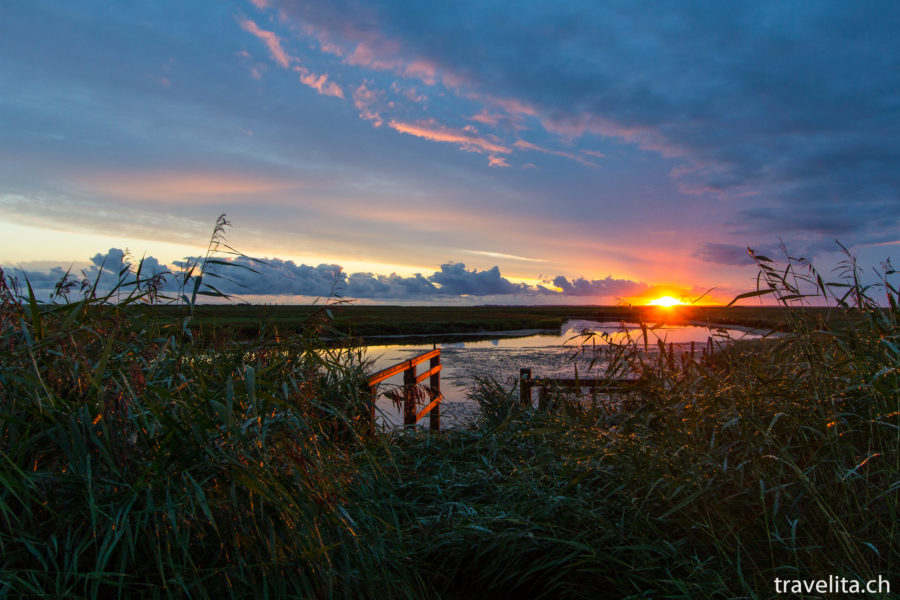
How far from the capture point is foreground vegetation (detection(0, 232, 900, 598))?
6.82ft

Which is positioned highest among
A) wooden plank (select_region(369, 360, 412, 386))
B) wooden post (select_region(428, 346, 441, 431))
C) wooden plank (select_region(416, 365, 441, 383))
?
wooden plank (select_region(369, 360, 412, 386))

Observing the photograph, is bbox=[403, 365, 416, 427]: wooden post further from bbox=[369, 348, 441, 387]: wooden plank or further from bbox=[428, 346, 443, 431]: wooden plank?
bbox=[428, 346, 443, 431]: wooden plank

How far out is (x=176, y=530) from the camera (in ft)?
6.49

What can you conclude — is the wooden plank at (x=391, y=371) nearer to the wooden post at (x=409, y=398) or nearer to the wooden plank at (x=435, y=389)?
the wooden post at (x=409, y=398)

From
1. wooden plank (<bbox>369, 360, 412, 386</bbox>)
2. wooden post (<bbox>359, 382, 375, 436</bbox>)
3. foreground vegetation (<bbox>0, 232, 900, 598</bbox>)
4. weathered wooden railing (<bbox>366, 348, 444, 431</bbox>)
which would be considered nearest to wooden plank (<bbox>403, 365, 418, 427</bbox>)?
weathered wooden railing (<bbox>366, 348, 444, 431</bbox>)

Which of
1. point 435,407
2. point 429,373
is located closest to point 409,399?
point 429,373

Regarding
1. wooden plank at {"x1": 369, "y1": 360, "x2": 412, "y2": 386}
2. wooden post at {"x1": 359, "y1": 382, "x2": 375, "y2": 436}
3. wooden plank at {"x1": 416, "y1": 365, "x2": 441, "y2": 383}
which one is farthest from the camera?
wooden plank at {"x1": 416, "y1": 365, "x2": 441, "y2": 383}

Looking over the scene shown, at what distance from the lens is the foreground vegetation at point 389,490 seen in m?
2.08

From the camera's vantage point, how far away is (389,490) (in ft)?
12.1

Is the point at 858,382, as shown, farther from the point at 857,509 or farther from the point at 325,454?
the point at 325,454

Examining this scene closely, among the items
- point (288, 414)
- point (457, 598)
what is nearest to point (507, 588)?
point (457, 598)

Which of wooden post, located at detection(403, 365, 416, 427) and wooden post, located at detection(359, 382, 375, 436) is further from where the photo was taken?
wooden post, located at detection(403, 365, 416, 427)

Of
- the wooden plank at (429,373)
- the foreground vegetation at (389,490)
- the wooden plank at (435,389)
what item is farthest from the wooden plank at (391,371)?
the foreground vegetation at (389,490)

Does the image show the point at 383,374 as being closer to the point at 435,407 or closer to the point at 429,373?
the point at 429,373
